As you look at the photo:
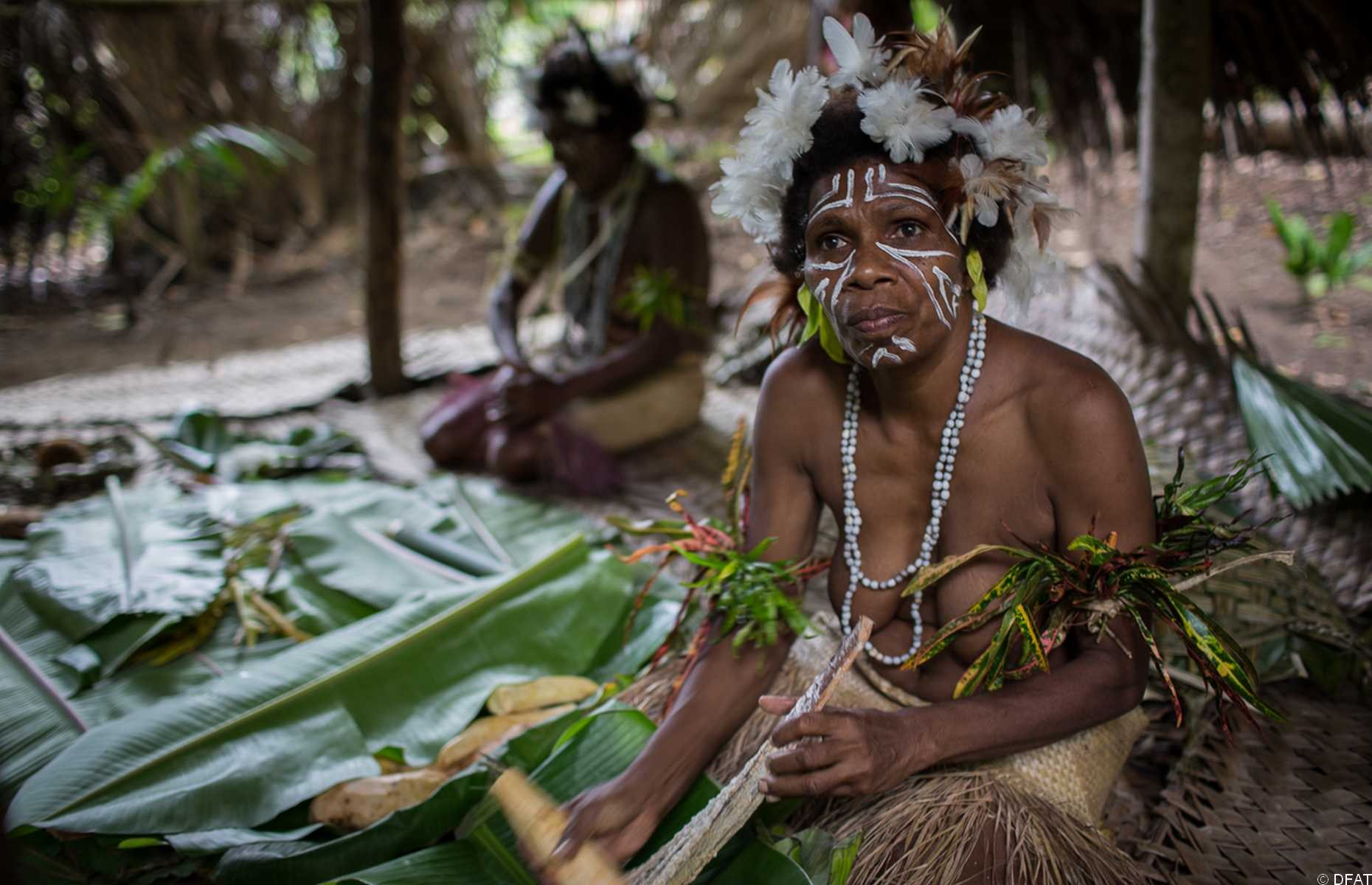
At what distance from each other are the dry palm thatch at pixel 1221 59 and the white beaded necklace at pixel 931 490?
1862 millimetres

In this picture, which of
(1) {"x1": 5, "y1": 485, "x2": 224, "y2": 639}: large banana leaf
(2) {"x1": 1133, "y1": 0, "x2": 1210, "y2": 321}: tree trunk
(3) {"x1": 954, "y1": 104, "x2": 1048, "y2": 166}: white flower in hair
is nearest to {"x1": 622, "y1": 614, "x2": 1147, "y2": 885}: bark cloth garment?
(3) {"x1": 954, "y1": 104, "x2": 1048, "y2": 166}: white flower in hair

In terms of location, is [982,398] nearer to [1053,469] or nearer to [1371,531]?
[1053,469]

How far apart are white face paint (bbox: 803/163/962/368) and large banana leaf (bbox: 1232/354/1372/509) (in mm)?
982

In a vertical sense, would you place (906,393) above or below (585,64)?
below

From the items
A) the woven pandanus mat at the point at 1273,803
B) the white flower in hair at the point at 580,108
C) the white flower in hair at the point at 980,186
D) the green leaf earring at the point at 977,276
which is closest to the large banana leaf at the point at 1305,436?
the woven pandanus mat at the point at 1273,803

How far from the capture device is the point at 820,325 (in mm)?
1678

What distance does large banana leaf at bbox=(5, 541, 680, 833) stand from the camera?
1.79 m

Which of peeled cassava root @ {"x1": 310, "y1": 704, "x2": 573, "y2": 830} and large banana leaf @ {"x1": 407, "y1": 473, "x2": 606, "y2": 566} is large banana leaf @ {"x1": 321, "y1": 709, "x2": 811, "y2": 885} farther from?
large banana leaf @ {"x1": 407, "y1": 473, "x2": 606, "y2": 566}

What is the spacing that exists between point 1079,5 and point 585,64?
1622 millimetres

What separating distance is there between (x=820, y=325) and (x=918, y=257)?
0.23 metres

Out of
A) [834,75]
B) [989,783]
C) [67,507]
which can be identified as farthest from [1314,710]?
[67,507]

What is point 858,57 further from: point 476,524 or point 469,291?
point 469,291

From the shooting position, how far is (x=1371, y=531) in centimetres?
225

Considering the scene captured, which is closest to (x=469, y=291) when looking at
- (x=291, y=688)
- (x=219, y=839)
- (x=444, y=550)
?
(x=444, y=550)
